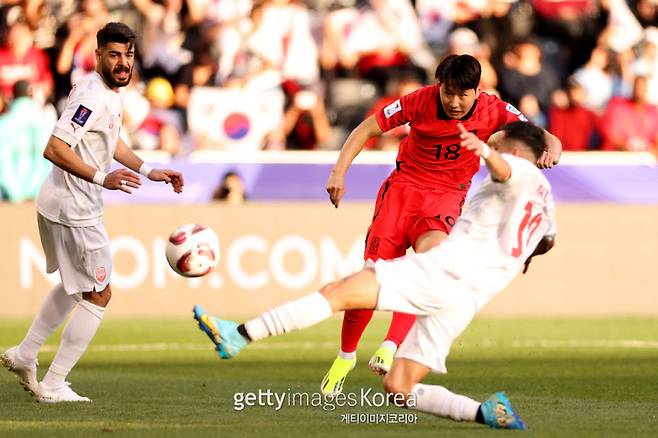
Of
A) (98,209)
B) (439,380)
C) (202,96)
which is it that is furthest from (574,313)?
(98,209)

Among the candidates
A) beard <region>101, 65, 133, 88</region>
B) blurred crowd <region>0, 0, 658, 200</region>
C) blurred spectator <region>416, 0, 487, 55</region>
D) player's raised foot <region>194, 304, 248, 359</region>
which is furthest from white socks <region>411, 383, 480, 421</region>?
blurred spectator <region>416, 0, 487, 55</region>

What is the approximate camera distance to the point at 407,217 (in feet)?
31.9

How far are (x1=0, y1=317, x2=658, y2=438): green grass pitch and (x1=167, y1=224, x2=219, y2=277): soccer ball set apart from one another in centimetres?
87

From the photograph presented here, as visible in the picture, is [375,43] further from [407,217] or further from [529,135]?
[529,135]

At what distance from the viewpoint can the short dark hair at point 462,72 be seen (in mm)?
8609

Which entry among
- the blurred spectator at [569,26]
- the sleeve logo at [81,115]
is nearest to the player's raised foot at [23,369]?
the sleeve logo at [81,115]

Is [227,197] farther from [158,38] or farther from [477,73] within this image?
[477,73]

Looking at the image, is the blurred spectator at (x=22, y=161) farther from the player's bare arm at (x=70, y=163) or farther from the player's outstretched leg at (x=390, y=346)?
the player's outstretched leg at (x=390, y=346)

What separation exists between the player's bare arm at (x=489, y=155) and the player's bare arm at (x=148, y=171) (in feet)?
8.29

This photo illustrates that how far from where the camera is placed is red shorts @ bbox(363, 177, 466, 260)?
9.62 metres

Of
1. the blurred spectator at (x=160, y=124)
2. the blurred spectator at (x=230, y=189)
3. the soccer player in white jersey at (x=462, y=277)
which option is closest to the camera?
the soccer player in white jersey at (x=462, y=277)

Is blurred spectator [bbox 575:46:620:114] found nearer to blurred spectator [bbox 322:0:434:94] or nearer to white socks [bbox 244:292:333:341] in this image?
blurred spectator [bbox 322:0:434:94]

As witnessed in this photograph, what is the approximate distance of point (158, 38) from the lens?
18781mm

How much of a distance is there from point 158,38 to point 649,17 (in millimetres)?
6958
